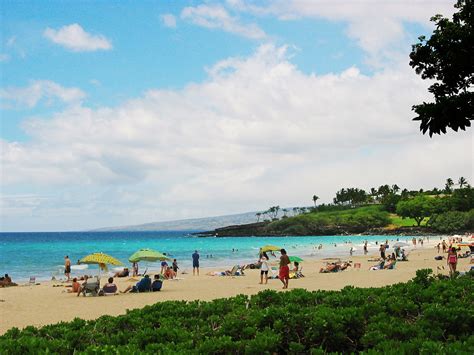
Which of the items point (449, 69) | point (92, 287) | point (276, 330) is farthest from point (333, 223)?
point (276, 330)

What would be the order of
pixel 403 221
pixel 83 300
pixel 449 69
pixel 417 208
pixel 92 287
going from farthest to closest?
pixel 403 221
pixel 417 208
pixel 92 287
pixel 83 300
pixel 449 69

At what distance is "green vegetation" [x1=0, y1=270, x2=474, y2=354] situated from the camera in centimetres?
606

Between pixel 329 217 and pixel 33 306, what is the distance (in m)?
153

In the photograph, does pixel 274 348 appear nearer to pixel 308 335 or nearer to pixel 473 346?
pixel 308 335

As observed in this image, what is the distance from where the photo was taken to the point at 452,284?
9781 millimetres

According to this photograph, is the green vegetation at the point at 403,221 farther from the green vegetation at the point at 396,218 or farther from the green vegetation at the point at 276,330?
the green vegetation at the point at 276,330

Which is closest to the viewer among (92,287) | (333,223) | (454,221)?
(92,287)

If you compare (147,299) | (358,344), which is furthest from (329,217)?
(358,344)

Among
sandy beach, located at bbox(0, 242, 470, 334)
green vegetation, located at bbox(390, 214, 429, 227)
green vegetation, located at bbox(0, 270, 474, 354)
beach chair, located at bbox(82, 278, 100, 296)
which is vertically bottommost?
green vegetation, located at bbox(390, 214, 429, 227)

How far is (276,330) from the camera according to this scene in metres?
7.05

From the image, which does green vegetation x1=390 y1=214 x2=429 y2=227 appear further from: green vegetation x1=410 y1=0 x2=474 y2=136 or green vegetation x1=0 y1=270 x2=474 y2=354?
green vegetation x1=0 y1=270 x2=474 y2=354

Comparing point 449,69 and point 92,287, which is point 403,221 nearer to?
point 92,287

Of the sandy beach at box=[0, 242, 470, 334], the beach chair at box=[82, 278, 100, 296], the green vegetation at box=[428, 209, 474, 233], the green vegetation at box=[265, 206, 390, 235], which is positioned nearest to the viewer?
the sandy beach at box=[0, 242, 470, 334]

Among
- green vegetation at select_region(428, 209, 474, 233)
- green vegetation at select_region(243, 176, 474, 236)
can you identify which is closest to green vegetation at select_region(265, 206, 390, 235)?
green vegetation at select_region(243, 176, 474, 236)
